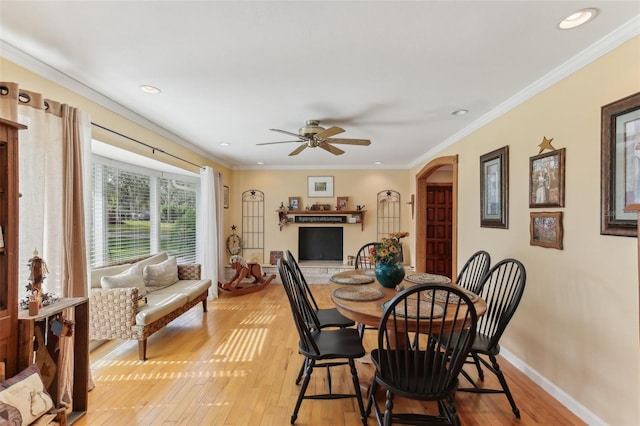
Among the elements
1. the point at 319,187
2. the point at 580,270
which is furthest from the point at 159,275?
the point at 580,270

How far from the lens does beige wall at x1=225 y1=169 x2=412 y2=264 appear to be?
20.3 ft

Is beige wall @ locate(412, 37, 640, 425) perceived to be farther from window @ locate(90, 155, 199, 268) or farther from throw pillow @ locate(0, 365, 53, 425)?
window @ locate(90, 155, 199, 268)

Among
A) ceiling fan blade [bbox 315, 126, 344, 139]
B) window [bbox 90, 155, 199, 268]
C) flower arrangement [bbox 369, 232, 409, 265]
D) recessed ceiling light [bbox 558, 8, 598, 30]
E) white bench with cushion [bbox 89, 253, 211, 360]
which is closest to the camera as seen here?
recessed ceiling light [bbox 558, 8, 598, 30]

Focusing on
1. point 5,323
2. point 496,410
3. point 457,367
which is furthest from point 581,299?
point 5,323

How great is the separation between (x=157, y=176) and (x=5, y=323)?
3280 millimetres

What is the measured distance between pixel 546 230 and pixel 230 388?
2.84 metres

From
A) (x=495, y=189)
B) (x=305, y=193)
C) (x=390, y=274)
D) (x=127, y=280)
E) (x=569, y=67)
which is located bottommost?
(x=127, y=280)

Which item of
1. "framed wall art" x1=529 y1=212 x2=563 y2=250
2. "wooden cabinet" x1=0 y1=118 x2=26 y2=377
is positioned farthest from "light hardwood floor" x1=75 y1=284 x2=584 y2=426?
"framed wall art" x1=529 y1=212 x2=563 y2=250

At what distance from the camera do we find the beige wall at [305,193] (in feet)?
20.3

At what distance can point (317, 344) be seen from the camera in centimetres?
211

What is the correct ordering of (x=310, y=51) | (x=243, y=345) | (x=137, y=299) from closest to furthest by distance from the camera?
(x=310, y=51) < (x=137, y=299) < (x=243, y=345)

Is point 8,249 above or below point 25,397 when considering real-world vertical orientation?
above

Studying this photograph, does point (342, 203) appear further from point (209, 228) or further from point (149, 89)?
point (149, 89)

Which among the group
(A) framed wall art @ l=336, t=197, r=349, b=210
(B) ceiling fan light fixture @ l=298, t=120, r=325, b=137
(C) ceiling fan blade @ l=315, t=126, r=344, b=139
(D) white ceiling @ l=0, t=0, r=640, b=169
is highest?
(D) white ceiling @ l=0, t=0, r=640, b=169
